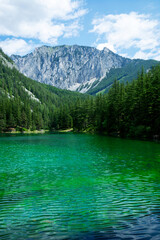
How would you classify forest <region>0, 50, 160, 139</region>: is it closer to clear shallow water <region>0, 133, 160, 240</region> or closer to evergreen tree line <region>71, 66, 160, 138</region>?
evergreen tree line <region>71, 66, 160, 138</region>

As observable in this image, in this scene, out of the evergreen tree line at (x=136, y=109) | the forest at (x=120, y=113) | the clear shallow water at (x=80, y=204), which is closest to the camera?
the clear shallow water at (x=80, y=204)

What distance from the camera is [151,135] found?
5388 centimetres

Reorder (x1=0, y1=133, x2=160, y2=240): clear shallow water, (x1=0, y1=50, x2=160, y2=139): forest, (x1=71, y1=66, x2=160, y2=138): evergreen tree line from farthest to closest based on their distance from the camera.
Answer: (x1=0, y1=50, x2=160, y2=139): forest → (x1=71, y1=66, x2=160, y2=138): evergreen tree line → (x1=0, y1=133, x2=160, y2=240): clear shallow water

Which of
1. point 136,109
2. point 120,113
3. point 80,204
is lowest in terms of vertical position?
point 80,204

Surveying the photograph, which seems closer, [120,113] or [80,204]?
[80,204]

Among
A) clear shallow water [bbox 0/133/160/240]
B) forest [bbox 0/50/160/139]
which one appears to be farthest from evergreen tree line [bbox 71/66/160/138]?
clear shallow water [bbox 0/133/160/240]

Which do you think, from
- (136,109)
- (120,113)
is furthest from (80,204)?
(120,113)

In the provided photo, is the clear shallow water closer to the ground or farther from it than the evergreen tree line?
closer to the ground

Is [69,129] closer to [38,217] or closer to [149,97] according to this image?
[149,97]

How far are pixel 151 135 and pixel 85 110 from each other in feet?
218

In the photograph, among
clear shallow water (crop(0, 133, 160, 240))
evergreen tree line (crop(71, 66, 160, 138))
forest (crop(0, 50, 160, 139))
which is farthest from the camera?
forest (crop(0, 50, 160, 139))

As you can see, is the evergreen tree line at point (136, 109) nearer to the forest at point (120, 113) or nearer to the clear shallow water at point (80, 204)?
the forest at point (120, 113)

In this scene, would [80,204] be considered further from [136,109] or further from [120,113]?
[120,113]

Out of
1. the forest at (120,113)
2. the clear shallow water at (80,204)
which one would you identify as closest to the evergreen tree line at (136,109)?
the forest at (120,113)
